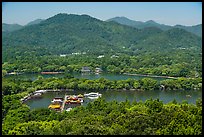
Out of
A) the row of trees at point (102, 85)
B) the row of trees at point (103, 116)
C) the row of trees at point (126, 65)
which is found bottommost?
the row of trees at point (126, 65)

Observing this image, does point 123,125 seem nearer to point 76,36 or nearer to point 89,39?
point 89,39

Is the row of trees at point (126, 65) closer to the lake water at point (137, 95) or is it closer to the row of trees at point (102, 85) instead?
the row of trees at point (102, 85)

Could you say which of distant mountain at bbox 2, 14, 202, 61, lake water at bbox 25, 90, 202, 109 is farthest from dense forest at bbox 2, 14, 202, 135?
lake water at bbox 25, 90, 202, 109

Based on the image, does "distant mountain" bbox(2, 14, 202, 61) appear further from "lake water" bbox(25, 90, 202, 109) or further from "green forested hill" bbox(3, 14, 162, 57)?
"lake water" bbox(25, 90, 202, 109)

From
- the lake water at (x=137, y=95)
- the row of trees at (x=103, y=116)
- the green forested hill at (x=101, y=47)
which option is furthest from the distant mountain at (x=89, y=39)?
the lake water at (x=137, y=95)

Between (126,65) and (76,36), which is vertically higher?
(76,36)

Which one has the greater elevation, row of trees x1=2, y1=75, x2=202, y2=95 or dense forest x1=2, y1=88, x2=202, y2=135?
dense forest x1=2, y1=88, x2=202, y2=135

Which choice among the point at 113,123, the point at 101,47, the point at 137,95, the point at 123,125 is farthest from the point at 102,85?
the point at 101,47

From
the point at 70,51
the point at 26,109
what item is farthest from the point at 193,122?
the point at 70,51

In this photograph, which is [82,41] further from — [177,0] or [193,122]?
[177,0]
